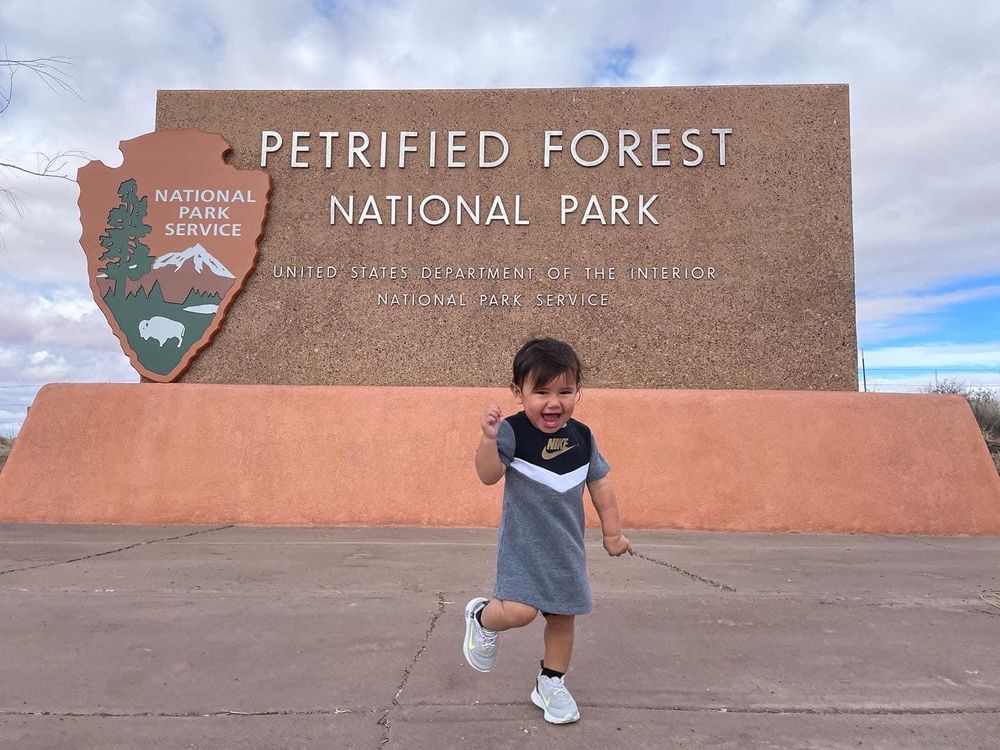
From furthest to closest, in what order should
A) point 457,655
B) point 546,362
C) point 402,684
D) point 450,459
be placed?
1. point 450,459
2. point 457,655
3. point 402,684
4. point 546,362

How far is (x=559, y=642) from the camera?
2.48m

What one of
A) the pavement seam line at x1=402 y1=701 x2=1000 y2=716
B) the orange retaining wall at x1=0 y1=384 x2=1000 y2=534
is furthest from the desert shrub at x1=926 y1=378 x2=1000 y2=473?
the pavement seam line at x1=402 y1=701 x2=1000 y2=716

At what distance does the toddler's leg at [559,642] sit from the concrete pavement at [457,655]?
16 centimetres

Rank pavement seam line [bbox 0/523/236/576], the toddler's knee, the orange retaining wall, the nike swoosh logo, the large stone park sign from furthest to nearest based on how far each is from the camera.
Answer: the large stone park sign < the orange retaining wall < pavement seam line [bbox 0/523/236/576] < the nike swoosh logo < the toddler's knee

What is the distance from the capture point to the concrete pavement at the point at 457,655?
91.2 inches

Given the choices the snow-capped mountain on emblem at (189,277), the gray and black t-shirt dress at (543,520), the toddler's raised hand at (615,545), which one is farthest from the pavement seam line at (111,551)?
the toddler's raised hand at (615,545)

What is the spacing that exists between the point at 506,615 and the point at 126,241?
286 inches

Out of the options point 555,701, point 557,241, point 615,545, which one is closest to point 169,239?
point 557,241

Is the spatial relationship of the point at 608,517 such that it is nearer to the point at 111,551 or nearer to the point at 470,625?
the point at 470,625

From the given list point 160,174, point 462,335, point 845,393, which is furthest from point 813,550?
point 160,174

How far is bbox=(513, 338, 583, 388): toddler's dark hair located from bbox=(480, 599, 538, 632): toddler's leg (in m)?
0.72

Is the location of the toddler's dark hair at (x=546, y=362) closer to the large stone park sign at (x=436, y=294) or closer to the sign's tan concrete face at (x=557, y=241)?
the large stone park sign at (x=436, y=294)

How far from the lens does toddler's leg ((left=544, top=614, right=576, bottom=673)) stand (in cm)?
247

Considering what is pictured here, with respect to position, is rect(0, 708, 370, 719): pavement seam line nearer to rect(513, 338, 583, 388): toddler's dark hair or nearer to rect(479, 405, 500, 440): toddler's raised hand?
rect(479, 405, 500, 440): toddler's raised hand
